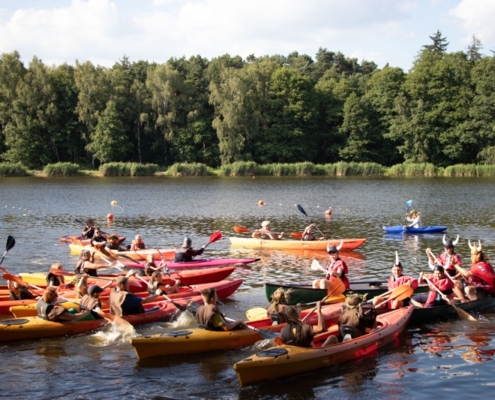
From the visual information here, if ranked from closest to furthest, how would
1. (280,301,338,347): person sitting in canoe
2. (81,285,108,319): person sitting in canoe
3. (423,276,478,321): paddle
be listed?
(280,301,338,347): person sitting in canoe, (81,285,108,319): person sitting in canoe, (423,276,478,321): paddle

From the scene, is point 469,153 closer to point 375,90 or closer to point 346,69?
point 375,90

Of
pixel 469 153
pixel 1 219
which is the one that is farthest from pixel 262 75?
pixel 1 219

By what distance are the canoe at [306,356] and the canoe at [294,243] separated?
1130 centimetres

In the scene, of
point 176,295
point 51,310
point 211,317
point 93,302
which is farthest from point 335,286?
point 51,310

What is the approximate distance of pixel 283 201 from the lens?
40.3 metres

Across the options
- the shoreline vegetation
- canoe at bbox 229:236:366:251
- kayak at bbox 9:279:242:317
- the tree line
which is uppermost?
the tree line

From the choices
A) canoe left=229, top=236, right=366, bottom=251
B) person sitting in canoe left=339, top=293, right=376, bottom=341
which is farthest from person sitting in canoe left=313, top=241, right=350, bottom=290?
canoe left=229, top=236, right=366, bottom=251

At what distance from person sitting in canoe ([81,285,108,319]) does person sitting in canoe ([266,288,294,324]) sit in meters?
3.48

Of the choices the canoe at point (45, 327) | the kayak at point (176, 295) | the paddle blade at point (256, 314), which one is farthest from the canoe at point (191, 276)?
the paddle blade at point (256, 314)

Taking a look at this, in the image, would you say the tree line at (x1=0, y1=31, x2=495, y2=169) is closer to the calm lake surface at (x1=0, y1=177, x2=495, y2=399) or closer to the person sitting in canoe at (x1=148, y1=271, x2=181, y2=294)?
the calm lake surface at (x1=0, y1=177, x2=495, y2=399)

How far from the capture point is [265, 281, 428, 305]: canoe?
13719mm

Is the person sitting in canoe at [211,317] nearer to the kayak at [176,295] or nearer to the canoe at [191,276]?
the kayak at [176,295]

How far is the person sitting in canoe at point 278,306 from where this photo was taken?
1090 centimetres

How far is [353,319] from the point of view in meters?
10.8
